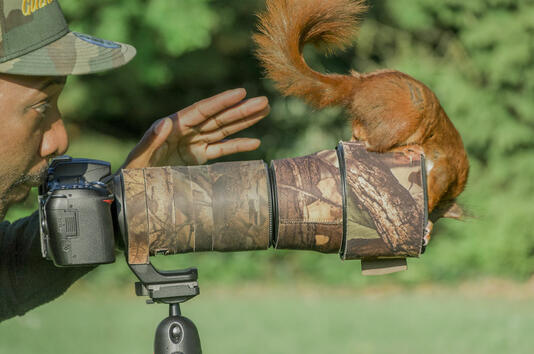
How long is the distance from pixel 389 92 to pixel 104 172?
675 mm

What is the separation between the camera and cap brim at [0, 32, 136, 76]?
149cm

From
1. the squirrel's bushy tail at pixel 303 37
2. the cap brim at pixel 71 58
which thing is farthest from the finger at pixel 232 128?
the cap brim at pixel 71 58

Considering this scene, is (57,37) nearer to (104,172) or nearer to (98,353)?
(104,172)

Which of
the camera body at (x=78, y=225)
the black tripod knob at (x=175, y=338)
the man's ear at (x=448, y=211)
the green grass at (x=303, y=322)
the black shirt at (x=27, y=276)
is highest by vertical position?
the camera body at (x=78, y=225)

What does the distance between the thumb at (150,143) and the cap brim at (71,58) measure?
191 millimetres

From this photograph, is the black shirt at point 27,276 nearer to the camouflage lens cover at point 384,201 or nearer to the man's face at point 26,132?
the man's face at point 26,132

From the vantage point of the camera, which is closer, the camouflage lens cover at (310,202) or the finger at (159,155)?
the camouflage lens cover at (310,202)

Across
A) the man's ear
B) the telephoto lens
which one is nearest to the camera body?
the telephoto lens

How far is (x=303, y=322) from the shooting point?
5.42 meters

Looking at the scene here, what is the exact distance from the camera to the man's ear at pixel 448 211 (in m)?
1.67

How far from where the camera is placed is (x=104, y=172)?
5.67 ft

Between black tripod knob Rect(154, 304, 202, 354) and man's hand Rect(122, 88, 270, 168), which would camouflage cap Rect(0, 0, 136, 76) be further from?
black tripod knob Rect(154, 304, 202, 354)

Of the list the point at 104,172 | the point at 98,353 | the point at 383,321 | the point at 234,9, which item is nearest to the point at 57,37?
the point at 104,172

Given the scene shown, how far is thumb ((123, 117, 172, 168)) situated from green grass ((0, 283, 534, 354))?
9.03 feet
